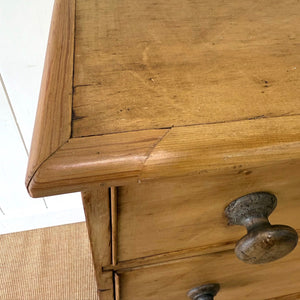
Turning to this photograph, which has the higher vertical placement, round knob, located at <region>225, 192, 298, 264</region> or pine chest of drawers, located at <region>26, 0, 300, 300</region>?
pine chest of drawers, located at <region>26, 0, 300, 300</region>

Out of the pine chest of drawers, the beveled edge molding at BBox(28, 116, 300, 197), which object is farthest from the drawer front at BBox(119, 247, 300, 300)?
the beveled edge molding at BBox(28, 116, 300, 197)

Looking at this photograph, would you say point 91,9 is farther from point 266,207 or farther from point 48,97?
point 266,207

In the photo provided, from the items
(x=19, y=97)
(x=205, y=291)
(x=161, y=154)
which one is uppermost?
(x=161, y=154)

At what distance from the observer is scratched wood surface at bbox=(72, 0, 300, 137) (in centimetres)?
31

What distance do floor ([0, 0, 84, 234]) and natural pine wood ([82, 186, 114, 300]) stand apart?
0.50m

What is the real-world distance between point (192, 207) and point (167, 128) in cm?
13

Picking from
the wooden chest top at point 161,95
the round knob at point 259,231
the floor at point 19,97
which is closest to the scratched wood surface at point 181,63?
the wooden chest top at point 161,95

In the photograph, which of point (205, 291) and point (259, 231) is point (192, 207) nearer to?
point (259, 231)

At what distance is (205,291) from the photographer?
542 millimetres

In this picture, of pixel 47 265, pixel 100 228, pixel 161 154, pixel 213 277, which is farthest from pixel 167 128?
pixel 47 265

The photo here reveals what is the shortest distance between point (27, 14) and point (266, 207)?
61 centimetres

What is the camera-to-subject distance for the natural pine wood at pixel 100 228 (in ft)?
1.08

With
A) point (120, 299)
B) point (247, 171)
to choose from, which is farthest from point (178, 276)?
point (247, 171)

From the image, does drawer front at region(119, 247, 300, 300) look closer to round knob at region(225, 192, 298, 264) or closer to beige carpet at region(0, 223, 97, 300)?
round knob at region(225, 192, 298, 264)
